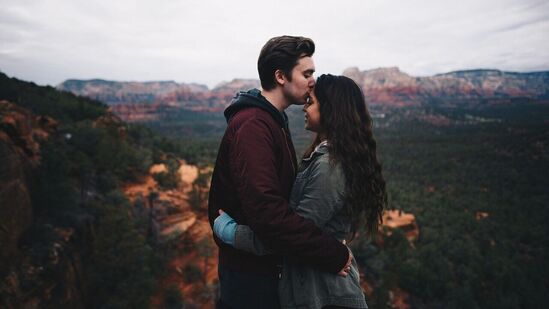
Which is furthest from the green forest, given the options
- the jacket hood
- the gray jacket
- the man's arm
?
the man's arm

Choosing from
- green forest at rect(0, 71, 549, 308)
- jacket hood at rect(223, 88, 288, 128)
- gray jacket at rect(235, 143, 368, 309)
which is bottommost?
green forest at rect(0, 71, 549, 308)

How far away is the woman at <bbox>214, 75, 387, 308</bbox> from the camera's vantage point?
171 centimetres

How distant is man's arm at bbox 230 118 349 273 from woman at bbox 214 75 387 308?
0.54 feet

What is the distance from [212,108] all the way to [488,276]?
157856 millimetres

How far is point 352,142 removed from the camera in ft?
6.12

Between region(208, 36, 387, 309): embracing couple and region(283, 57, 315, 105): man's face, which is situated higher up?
region(283, 57, 315, 105): man's face

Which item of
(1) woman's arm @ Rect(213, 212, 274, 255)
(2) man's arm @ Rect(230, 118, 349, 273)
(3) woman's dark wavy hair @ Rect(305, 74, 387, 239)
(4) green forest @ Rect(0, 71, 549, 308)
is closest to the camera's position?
(2) man's arm @ Rect(230, 118, 349, 273)

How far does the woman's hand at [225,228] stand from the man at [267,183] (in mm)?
57

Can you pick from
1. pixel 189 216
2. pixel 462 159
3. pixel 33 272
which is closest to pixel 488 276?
pixel 189 216

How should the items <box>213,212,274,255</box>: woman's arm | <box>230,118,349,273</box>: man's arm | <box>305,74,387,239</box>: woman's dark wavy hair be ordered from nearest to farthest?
1. <box>230,118,349,273</box>: man's arm
2. <box>213,212,274,255</box>: woman's arm
3. <box>305,74,387,239</box>: woman's dark wavy hair

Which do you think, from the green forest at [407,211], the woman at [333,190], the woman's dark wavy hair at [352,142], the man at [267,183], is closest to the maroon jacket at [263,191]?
the man at [267,183]

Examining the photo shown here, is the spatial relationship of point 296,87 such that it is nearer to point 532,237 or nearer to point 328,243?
point 328,243

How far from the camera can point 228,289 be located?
6.45ft

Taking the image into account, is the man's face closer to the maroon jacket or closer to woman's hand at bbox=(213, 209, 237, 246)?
the maroon jacket
